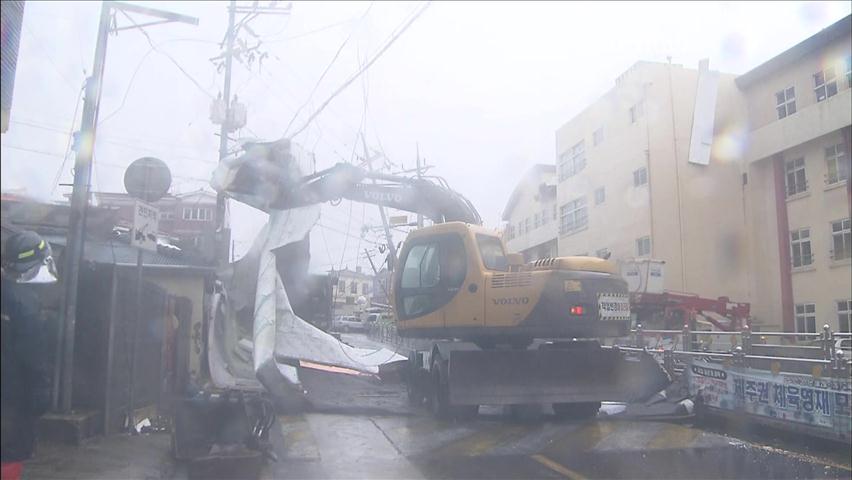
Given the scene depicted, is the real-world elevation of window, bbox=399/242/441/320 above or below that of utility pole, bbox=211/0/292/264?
Result: below

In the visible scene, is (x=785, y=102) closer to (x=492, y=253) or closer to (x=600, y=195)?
(x=600, y=195)

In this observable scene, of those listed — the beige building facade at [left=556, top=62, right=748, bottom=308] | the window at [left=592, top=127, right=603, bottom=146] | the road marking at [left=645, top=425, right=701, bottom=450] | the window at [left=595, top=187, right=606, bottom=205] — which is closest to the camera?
the road marking at [left=645, top=425, right=701, bottom=450]

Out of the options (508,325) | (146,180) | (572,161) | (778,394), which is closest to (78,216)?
(146,180)

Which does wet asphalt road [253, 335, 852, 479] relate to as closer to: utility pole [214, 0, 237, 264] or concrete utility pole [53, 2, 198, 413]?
concrete utility pole [53, 2, 198, 413]

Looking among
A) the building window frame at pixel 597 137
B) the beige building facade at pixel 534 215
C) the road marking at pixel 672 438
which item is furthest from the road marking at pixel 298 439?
the beige building facade at pixel 534 215

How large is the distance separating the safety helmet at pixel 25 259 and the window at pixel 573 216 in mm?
33940

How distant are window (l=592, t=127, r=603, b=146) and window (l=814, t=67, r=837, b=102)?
10.7 meters

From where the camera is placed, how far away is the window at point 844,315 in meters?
24.1

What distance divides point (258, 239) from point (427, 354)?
397 centimetres

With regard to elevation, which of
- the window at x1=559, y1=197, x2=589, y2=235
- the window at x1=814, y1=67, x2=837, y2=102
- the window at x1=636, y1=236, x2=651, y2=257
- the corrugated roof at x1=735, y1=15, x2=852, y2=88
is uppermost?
the corrugated roof at x1=735, y1=15, x2=852, y2=88

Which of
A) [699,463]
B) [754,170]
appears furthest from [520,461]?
[754,170]

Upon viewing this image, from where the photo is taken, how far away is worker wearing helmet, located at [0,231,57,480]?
3109 mm

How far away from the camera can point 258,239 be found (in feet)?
43.9

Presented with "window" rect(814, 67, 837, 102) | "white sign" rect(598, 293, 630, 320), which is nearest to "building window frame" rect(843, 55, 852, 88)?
"window" rect(814, 67, 837, 102)
